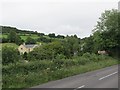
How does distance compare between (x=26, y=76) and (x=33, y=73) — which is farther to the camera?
(x=33, y=73)

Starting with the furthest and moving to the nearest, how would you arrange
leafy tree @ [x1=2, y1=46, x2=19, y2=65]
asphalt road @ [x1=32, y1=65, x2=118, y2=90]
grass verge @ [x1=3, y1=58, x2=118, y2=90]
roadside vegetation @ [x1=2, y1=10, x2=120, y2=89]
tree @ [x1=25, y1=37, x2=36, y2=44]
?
tree @ [x1=25, y1=37, x2=36, y2=44] < leafy tree @ [x1=2, y1=46, x2=19, y2=65] < roadside vegetation @ [x1=2, y1=10, x2=120, y2=89] < grass verge @ [x1=3, y1=58, x2=118, y2=90] < asphalt road @ [x1=32, y1=65, x2=118, y2=90]

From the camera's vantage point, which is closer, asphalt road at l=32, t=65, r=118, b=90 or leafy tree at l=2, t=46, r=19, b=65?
asphalt road at l=32, t=65, r=118, b=90

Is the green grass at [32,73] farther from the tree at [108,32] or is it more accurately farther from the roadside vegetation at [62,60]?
the tree at [108,32]

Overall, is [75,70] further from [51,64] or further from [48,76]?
[48,76]

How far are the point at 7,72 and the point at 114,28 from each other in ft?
113

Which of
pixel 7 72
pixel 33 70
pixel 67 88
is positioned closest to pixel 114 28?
pixel 33 70

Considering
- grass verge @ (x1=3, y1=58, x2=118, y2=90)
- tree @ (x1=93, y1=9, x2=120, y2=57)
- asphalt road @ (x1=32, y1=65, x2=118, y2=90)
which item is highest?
tree @ (x1=93, y1=9, x2=120, y2=57)

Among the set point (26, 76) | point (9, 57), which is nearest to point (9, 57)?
point (9, 57)

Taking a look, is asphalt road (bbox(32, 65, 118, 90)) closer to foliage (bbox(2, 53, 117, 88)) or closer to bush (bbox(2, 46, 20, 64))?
foliage (bbox(2, 53, 117, 88))

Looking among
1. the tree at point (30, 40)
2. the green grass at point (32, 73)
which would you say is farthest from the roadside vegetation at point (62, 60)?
the tree at point (30, 40)

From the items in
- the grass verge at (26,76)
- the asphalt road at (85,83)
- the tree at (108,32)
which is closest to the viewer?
the asphalt road at (85,83)

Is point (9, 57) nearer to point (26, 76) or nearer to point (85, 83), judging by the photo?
point (26, 76)

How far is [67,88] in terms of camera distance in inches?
639

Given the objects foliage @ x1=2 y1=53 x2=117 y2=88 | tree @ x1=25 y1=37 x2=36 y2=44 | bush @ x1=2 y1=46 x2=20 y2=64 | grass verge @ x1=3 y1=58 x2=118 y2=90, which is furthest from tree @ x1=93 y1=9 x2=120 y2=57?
tree @ x1=25 y1=37 x2=36 y2=44
